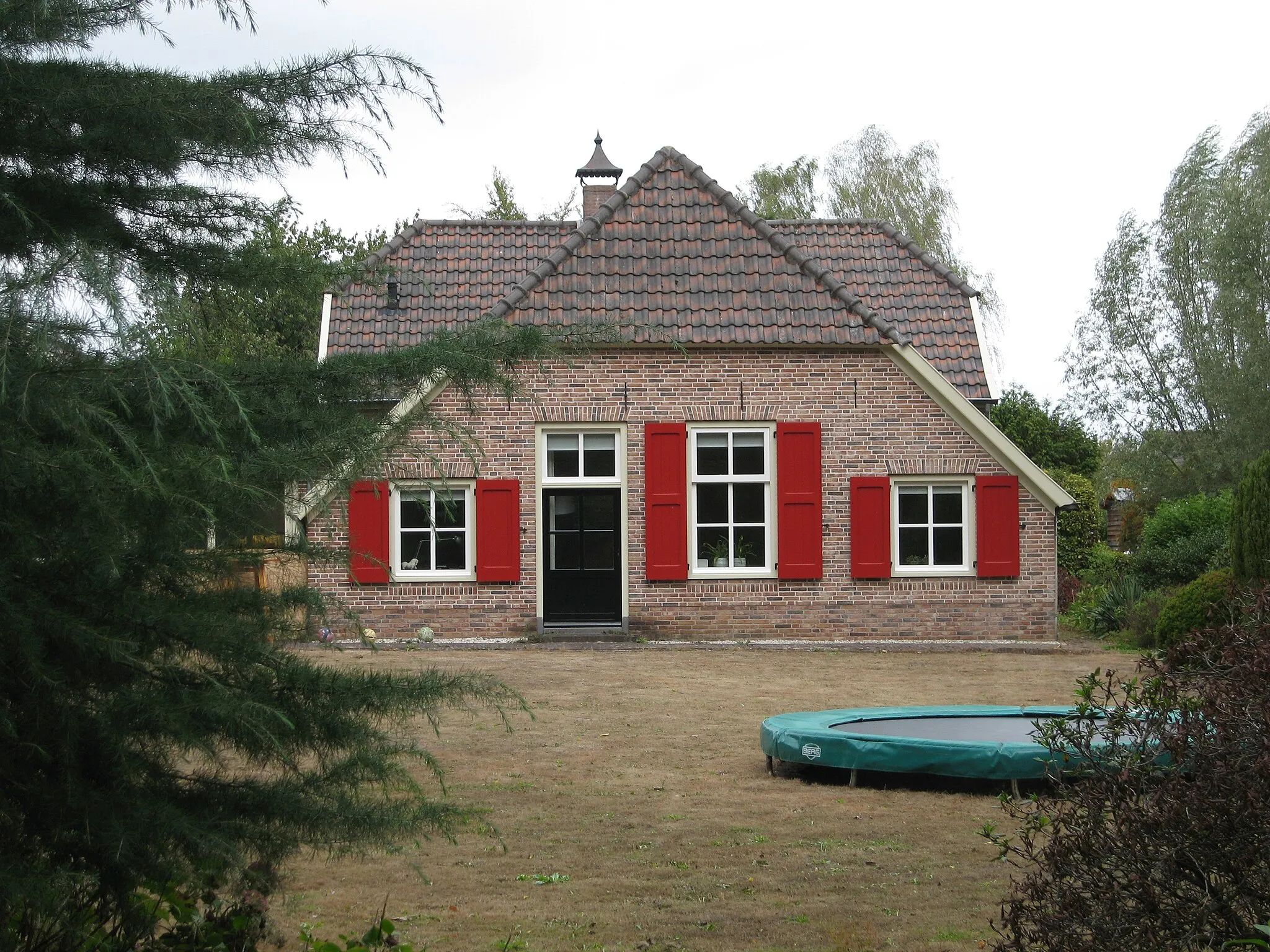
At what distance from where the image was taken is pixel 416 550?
16875 mm

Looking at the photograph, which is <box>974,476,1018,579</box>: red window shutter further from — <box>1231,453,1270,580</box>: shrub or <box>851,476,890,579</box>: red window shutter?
<box>1231,453,1270,580</box>: shrub

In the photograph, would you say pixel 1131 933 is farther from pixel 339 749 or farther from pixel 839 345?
pixel 839 345

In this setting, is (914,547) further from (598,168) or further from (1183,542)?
(598,168)

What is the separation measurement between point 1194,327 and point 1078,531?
9.34 meters

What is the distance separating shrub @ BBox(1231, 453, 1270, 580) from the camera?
1480 cm

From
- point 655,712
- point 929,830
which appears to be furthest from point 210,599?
point 655,712

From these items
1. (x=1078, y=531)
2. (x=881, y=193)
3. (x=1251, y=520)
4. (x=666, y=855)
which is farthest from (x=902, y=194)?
(x=666, y=855)

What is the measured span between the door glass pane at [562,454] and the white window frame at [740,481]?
Answer: 1.51 metres

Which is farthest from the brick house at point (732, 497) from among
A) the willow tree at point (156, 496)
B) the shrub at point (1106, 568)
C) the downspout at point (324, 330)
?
the willow tree at point (156, 496)

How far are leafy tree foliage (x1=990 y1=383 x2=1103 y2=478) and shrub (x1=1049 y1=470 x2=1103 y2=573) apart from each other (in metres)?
2.81

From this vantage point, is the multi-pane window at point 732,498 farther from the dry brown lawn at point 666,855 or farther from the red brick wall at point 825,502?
the dry brown lawn at point 666,855

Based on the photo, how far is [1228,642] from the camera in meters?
3.66

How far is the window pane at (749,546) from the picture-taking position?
16891 mm

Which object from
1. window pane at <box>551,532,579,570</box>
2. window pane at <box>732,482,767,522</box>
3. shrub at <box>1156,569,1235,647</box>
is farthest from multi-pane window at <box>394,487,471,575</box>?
shrub at <box>1156,569,1235,647</box>
